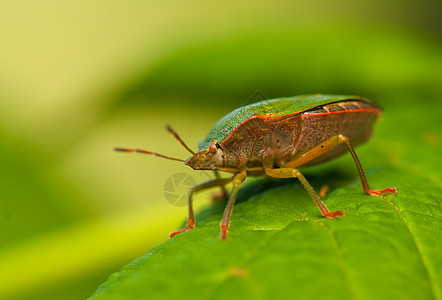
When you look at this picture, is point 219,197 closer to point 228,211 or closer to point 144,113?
point 228,211

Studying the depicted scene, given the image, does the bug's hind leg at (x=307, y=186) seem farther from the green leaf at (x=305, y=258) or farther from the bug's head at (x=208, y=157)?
the bug's head at (x=208, y=157)

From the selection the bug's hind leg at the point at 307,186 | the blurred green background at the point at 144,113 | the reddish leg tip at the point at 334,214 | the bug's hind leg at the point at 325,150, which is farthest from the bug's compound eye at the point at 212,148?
the reddish leg tip at the point at 334,214

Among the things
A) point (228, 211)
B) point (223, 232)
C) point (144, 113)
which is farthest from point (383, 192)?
point (144, 113)

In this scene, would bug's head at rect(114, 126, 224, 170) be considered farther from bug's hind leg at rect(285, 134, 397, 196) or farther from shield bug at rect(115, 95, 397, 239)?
bug's hind leg at rect(285, 134, 397, 196)

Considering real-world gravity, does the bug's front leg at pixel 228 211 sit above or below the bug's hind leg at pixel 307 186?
above

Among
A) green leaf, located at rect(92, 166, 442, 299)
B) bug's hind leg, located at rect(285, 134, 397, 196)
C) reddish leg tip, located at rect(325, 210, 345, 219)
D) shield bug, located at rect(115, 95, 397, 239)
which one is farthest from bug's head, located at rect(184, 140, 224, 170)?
reddish leg tip, located at rect(325, 210, 345, 219)

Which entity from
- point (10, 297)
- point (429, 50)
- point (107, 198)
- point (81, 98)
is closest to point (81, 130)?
point (81, 98)
